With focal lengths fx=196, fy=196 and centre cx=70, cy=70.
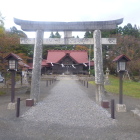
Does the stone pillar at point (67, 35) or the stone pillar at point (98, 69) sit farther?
the stone pillar at point (67, 35)

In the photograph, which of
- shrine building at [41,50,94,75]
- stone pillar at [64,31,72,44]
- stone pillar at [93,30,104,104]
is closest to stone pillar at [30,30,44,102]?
stone pillar at [64,31,72,44]

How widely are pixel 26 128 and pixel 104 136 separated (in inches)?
94.2

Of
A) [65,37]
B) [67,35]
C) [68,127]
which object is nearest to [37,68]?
[65,37]

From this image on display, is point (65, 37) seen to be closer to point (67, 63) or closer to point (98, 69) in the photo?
point (98, 69)

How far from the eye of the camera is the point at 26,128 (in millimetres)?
6074

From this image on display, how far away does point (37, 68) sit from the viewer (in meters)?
10.4

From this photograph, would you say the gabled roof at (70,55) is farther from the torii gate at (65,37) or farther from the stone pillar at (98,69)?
the stone pillar at (98,69)

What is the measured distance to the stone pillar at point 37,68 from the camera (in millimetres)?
10273

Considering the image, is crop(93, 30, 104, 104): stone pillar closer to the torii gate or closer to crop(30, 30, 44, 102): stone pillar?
the torii gate

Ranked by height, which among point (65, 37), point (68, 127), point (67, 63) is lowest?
point (68, 127)

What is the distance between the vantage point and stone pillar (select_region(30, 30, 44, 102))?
10273mm

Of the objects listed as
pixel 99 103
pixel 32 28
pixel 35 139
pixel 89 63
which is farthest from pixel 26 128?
pixel 89 63

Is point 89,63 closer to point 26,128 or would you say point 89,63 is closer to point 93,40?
point 93,40

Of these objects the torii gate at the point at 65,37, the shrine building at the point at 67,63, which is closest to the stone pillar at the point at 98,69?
the torii gate at the point at 65,37
